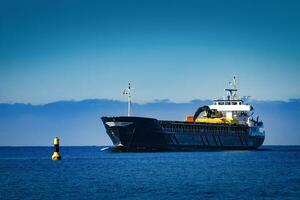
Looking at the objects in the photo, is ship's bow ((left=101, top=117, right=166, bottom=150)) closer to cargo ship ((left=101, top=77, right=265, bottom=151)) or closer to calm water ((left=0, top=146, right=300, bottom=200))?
cargo ship ((left=101, top=77, right=265, bottom=151))

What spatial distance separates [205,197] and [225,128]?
8100cm

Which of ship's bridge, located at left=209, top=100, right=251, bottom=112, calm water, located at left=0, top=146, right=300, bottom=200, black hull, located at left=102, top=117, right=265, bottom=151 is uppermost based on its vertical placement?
ship's bridge, located at left=209, top=100, right=251, bottom=112

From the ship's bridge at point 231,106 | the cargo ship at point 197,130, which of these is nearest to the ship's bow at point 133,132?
the cargo ship at point 197,130

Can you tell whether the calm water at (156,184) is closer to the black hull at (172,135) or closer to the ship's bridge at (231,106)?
the black hull at (172,135)

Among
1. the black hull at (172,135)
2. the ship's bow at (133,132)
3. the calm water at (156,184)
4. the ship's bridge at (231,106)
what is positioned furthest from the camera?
the ship's bridge at (231,106)

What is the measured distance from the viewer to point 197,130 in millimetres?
119812

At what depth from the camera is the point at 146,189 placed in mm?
51344

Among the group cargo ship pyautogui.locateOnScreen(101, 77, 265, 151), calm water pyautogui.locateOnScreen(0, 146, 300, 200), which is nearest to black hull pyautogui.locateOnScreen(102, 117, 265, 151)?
cargo ship pyautogui.locateOnScreen(101, 77, 265, 151)

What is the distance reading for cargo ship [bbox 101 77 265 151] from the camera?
10550 cm

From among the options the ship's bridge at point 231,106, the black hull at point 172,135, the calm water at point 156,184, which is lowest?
the calm water at point 156,184

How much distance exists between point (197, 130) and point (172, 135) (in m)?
8.09

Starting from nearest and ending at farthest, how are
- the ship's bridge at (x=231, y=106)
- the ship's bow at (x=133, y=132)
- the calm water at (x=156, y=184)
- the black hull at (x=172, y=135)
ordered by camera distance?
the calm water at (x=156, y=184) < the ship's bow at (x=133, y=132) < the black hull at (x=172, y=135) < the ship's bridge at (x=231, y=106)

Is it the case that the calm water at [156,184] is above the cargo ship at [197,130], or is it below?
below

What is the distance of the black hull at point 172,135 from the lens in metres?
105
